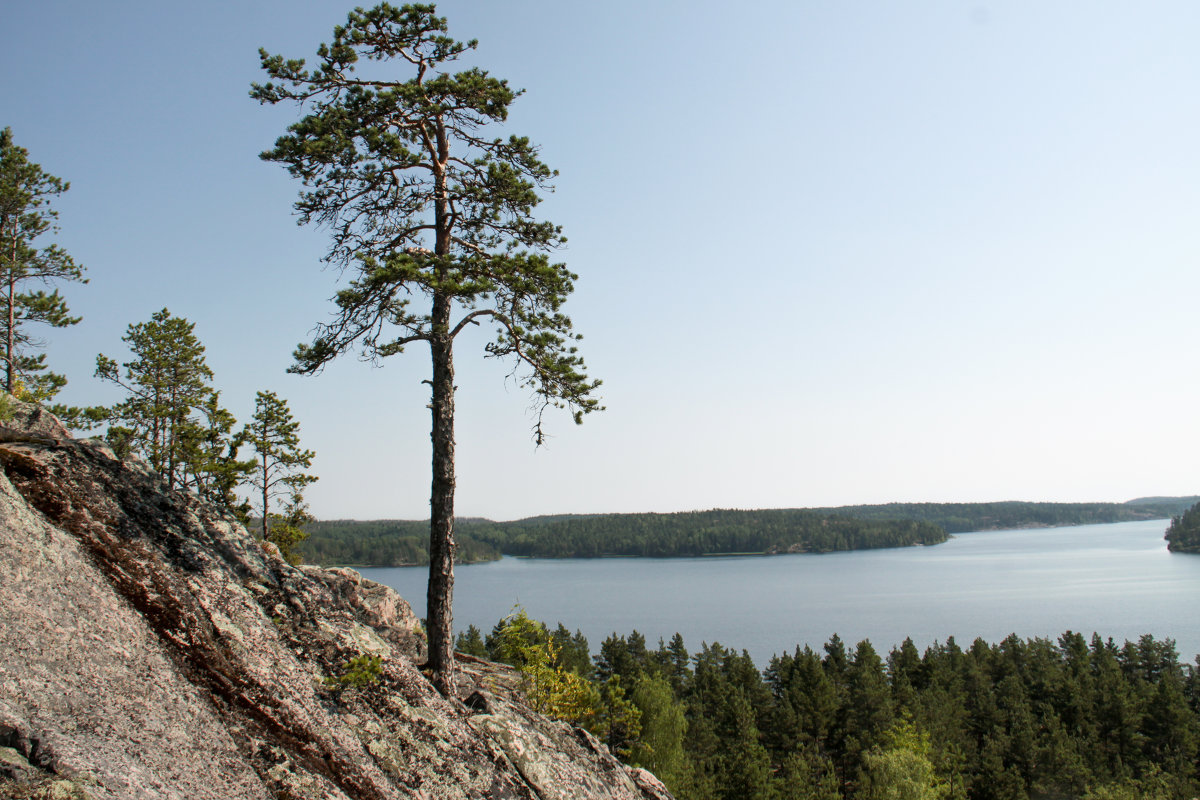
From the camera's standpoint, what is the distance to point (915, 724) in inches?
1350

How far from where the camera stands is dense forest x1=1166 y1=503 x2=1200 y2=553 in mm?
159125

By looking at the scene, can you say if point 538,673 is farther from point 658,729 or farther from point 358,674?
point 658,729

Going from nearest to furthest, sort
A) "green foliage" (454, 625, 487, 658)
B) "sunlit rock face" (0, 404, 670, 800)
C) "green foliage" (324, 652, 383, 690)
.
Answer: "sunlit rock face" (0, 404, 670, 800) < "green foliage" (324, 652, 383, 690) < "green foliage" (454, 625, 487, 658)

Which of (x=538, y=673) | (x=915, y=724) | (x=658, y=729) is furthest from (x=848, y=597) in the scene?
(x=538, y=673)

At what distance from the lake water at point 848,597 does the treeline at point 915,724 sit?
16877 mm

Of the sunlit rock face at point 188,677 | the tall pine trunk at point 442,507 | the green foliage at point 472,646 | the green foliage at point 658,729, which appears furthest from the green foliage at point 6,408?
the green foliage at point 472,646

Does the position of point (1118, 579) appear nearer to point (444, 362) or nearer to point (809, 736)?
point (809, 736)

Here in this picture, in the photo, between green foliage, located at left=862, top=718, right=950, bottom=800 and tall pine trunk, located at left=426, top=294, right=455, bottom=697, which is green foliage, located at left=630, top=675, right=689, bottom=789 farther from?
tall pine trunk, located at left=426, top=294, right=455, bottom=697

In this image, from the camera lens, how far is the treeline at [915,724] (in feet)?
97.6

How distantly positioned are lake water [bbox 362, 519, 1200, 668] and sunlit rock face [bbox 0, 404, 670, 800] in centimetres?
5800

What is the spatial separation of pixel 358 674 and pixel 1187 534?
210 meters

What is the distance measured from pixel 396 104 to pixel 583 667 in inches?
1689

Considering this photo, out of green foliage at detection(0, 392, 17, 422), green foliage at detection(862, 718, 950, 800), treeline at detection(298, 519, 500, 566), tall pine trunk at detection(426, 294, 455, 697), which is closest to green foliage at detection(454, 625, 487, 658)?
green foliage at detection(862, 718, 950, 800)

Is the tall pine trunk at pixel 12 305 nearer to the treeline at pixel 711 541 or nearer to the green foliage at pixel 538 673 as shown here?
the green foliage at pixel 538 673
